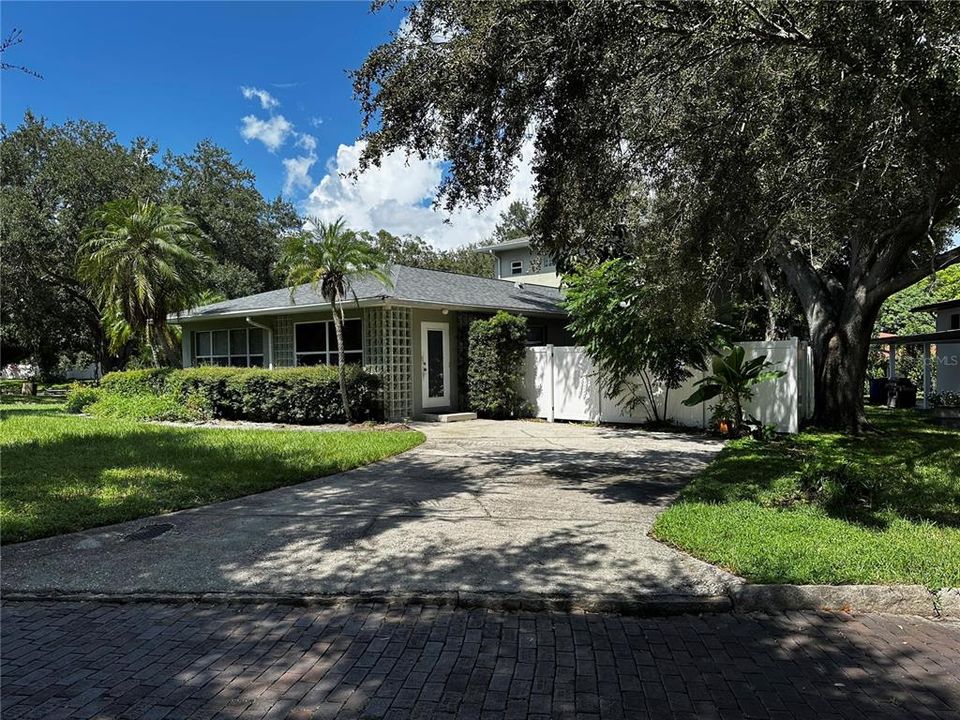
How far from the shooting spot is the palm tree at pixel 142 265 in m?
17.8

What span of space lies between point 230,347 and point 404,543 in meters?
16.9

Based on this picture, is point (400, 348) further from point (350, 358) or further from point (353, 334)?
point (350, 358)

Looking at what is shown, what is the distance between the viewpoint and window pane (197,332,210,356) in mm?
21375

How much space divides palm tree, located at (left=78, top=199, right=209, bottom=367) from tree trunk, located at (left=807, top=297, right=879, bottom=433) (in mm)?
17323

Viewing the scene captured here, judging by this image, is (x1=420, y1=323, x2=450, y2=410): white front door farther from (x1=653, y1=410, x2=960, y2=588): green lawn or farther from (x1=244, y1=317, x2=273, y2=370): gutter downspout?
(x1=653, y1=410, x2=960, y2=588): green lawn

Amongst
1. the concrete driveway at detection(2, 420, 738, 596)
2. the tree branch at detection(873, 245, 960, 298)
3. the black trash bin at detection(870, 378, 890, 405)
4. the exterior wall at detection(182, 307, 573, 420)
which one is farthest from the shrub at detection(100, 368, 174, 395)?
the black trash bin at detection(870, 378, 890, 405)

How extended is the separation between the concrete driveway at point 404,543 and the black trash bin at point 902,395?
1515 cm

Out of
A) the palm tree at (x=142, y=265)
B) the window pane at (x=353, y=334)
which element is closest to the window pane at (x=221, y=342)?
the palm tree at (x=142, y=265)

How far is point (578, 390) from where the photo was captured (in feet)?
49.4

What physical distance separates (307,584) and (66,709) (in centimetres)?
173

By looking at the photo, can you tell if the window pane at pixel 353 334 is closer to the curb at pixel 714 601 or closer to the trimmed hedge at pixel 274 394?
the trimmed hedge at pixel 274 394

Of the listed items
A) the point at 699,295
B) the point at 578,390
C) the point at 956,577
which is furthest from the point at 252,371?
the point at 956,577

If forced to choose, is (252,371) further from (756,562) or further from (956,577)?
(956,577)

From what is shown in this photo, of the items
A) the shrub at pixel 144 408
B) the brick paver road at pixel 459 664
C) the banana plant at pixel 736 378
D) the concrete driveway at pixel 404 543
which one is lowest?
the brick paver road at pixel 459 664
